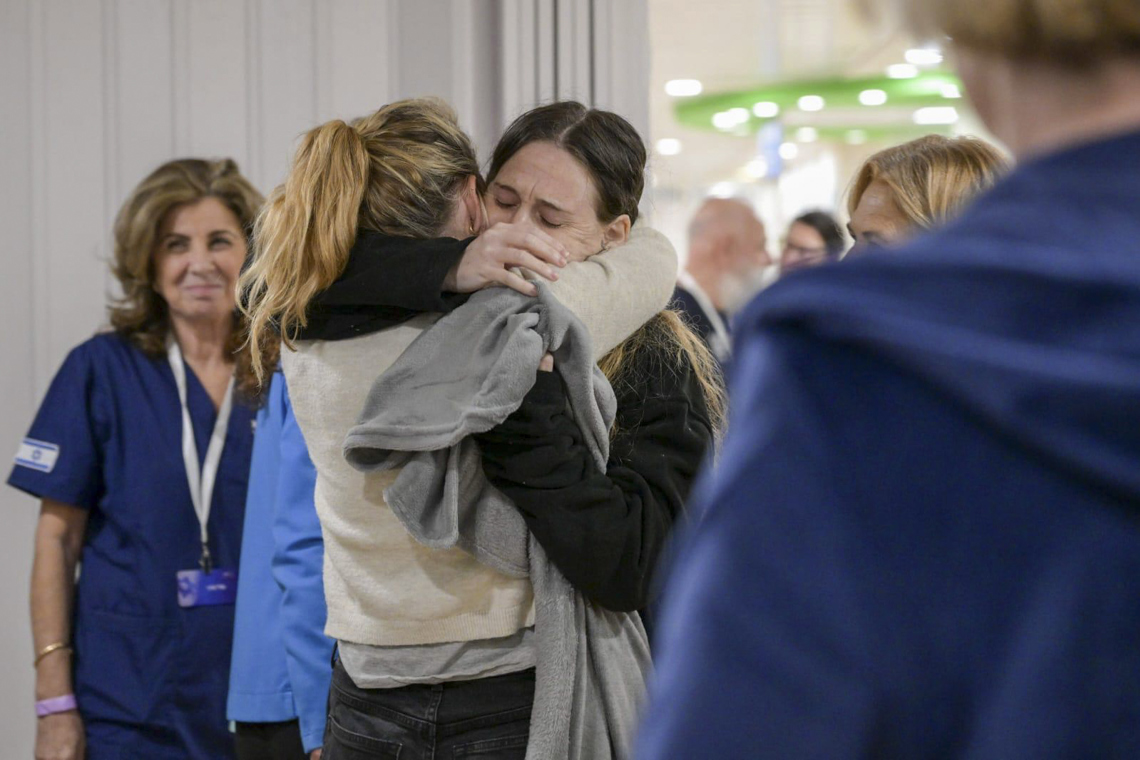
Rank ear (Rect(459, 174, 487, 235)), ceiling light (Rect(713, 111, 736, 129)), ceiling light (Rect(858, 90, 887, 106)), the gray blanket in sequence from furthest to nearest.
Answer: ceiling light (Rect(713, 111, 736, 129)) → ceiling light (Rect(858, 90, 887, 106)) → ear (Rect(459, 174, 487, 235)) → the gray blanket

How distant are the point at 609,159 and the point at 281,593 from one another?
3.25 feet

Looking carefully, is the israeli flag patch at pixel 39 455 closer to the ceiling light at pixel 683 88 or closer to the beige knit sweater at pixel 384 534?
the beige knit sweater at pixel 384 534

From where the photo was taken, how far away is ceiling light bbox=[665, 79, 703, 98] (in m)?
14.2

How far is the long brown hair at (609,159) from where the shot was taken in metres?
1.61

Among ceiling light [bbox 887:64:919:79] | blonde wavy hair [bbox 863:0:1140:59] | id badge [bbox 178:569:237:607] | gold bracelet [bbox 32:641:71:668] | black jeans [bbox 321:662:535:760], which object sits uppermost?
ceiling light [bbox 887:64:919:79]

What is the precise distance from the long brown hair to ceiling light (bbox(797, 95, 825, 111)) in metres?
12.9

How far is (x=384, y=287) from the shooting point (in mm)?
1342

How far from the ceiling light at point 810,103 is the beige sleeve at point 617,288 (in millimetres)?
13057

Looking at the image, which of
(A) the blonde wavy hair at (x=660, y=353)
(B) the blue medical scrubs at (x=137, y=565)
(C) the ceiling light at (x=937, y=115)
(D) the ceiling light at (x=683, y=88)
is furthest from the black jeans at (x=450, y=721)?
(C) the ceiling light at (x=937, y=115)

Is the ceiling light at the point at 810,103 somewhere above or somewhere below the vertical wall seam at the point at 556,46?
above

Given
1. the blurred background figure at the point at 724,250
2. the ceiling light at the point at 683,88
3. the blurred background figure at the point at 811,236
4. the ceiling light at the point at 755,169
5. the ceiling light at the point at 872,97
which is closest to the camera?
the blurred background figure at the point at 811,236

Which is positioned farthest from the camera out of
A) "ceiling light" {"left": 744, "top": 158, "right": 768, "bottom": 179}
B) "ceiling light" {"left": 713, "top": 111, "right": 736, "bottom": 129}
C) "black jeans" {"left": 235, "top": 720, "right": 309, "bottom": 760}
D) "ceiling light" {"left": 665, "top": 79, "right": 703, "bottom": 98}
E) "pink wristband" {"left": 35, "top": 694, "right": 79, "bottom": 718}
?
"ceiling light" {"left": 744, "top": 158, "right": 768, "bottom": 179}

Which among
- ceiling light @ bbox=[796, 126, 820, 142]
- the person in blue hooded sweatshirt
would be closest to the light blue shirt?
the person in blue hooded sweatshirt

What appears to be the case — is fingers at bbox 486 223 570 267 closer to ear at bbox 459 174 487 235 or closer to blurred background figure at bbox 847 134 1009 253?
ear at bbox 459 174 487 235
